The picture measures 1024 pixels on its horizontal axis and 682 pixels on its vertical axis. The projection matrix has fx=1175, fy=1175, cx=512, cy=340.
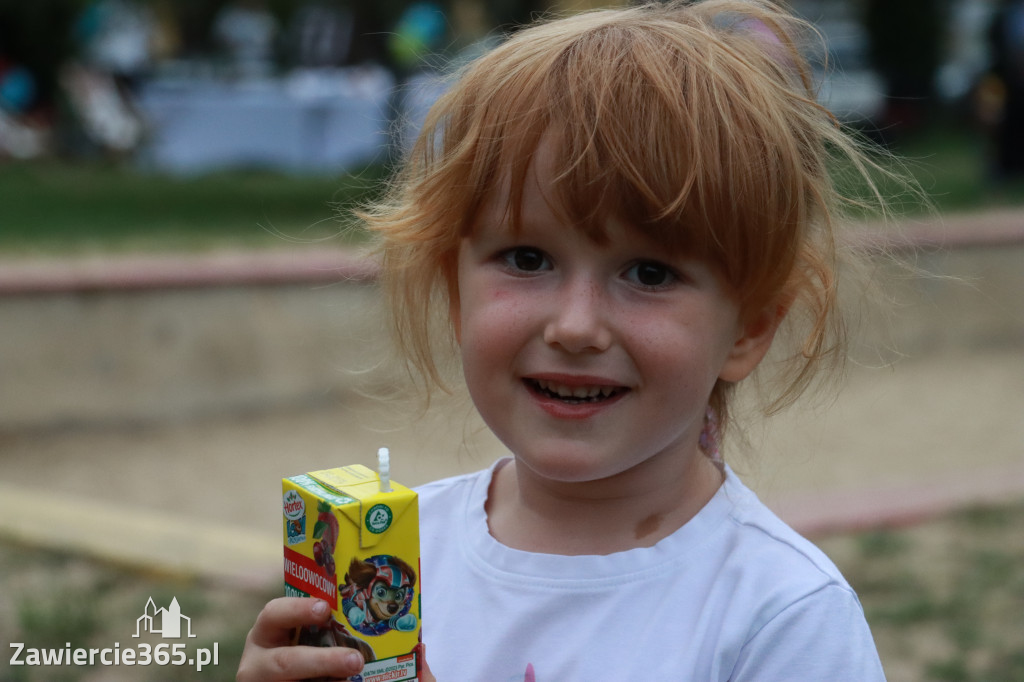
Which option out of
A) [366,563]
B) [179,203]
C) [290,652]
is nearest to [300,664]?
[290,652]

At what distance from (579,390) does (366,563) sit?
31cm

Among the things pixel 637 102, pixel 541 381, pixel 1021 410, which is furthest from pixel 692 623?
pixel 1021 410

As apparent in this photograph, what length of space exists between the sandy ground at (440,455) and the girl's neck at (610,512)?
6.24ft

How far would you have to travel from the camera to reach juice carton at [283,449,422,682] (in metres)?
1.12

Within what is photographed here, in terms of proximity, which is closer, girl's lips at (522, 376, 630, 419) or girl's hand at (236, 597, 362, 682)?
girl's hand at (236, 597, 362, 682)

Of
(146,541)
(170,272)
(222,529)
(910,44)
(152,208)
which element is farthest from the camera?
(910,44)

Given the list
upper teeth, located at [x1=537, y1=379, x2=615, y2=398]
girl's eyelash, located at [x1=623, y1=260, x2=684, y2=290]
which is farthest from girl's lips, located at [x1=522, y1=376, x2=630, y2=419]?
girl's eyelash, located at [x1=623, y1=260, x2=684, y2=290]

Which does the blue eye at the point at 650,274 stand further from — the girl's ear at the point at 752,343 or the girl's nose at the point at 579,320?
the girl's ear at the point at 752,343

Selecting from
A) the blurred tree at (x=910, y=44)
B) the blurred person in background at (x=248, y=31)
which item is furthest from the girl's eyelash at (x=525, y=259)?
the blurred person in background at (x=248, y=31)

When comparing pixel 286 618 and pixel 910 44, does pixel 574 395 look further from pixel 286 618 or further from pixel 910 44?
pixel 910 44

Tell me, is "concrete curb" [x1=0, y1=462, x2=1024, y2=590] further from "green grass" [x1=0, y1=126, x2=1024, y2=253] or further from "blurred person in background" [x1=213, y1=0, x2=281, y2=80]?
"blurred person in background" [x1=213, y1=0, x2=281, y2=80]

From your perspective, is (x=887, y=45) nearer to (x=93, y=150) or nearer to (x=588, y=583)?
(x=93, y=150)

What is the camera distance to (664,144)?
4.05 feet

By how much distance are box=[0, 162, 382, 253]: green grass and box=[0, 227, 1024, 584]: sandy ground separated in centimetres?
132
